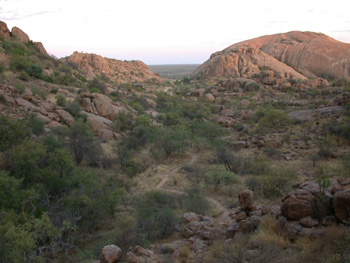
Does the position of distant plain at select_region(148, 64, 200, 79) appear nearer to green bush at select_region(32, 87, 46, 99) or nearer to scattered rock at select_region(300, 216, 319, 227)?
green bush at select_region(32, 87, 46, 99)

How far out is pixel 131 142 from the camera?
671 inches

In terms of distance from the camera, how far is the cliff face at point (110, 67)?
46969mm

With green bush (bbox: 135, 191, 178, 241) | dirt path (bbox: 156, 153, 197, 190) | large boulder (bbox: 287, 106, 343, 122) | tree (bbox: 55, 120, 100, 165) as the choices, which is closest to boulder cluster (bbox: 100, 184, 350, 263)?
green bush (bbox: 135, 191, 178, 241)

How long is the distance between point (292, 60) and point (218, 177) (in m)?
43.9

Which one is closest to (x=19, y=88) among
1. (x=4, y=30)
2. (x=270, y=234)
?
(x=4, y=30)

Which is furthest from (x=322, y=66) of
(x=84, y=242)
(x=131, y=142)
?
(x=84, y=242)

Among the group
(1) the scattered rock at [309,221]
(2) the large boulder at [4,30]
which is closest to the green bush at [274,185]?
(1) the scattered rock at [309,221]

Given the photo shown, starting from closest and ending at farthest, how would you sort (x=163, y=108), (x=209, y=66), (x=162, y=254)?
1. (x=162, y=254)
2. (x=163, y=108)
3. (x=209, y=66)

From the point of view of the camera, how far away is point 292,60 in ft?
157

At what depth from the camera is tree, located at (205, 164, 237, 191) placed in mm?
11867

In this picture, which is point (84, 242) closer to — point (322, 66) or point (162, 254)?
point (162, 254)

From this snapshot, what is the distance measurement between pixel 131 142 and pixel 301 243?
43.7 ft

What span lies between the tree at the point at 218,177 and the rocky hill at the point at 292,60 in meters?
34.6

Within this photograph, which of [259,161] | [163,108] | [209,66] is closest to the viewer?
[259,161]
